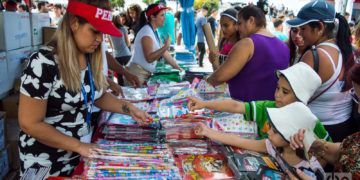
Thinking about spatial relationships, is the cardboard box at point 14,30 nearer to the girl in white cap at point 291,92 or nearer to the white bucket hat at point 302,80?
the girl in white cap at point 291,92

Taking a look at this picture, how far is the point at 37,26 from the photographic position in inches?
170

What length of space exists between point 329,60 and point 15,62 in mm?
3199

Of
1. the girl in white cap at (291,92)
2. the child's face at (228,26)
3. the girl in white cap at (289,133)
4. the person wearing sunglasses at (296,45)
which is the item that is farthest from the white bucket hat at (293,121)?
the child's face at (228,26)

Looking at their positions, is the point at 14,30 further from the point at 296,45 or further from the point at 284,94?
the point at 284,94

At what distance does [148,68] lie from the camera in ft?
11.7

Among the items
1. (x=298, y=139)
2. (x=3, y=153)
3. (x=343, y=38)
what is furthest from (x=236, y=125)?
(x=3, y=153)

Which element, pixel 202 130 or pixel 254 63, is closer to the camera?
pixel 202 130

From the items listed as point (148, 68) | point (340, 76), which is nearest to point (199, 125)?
point (340, 76)

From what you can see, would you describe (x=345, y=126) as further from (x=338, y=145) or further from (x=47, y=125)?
(x=47, y=125)

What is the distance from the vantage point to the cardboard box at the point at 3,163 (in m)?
2.94

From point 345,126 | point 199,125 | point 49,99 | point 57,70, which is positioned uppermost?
point 57,70

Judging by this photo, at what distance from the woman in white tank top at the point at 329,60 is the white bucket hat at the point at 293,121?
2.24 feet

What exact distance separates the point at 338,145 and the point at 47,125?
142 centimetres

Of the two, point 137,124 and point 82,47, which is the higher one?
point 82,47
